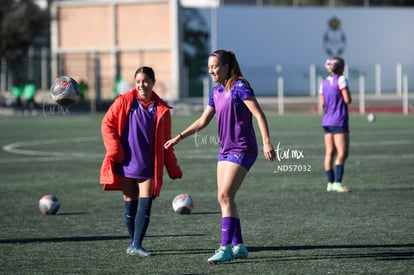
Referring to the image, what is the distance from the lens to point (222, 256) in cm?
848

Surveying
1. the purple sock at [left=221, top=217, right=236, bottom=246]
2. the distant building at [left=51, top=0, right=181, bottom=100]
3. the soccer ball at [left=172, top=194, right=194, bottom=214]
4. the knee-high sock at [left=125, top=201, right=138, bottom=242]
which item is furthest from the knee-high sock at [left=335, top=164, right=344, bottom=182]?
the distant building at [left=51, top=0, right=181, bottom=100]

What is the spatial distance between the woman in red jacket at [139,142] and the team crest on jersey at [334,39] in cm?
5915

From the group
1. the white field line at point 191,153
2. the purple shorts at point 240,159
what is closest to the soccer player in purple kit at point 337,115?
the white field line at point 191,153

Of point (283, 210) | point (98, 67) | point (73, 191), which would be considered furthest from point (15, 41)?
point (283, 210)

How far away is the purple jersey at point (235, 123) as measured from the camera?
28.3ft

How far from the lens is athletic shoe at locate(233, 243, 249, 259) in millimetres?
8703

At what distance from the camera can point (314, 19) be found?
66.6 meters

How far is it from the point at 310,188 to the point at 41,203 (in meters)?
4.84

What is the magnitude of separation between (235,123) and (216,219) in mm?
3106

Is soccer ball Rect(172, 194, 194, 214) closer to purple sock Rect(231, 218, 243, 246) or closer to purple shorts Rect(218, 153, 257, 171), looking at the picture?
purple sock Rect(231, 218, 243, 246)

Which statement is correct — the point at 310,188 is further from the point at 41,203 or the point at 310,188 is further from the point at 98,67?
the point at 98,67

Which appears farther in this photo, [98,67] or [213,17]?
[213,17]

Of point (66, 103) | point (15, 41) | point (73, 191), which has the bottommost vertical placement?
point (73, 191)

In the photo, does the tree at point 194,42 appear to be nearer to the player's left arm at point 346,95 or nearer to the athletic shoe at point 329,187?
the athletic shoe at point 329,187
